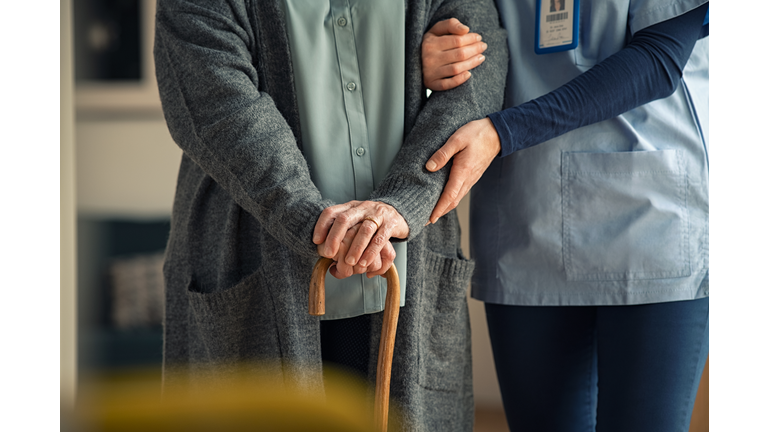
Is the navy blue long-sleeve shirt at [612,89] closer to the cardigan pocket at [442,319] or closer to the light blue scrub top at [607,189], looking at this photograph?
the light blue scrub top at [607,189]

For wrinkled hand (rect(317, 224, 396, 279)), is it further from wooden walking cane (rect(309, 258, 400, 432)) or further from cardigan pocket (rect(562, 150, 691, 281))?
cardigan pocket (rect(562, 150, 691, 281))

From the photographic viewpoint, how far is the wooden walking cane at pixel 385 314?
748 millimetres

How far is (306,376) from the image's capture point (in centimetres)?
90

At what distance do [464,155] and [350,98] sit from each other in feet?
0.67

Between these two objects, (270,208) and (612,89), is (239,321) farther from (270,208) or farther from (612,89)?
(612,89)

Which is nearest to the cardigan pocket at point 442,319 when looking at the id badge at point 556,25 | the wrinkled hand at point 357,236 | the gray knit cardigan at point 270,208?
the gray knit cardigan at point 270,208

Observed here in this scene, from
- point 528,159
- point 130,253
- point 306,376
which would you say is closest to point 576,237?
point 528,159

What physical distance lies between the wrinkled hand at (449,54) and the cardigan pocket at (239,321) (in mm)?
426

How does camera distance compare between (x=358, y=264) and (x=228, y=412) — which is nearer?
(x=228, y=412)

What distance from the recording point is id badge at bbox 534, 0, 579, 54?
98 centimetres

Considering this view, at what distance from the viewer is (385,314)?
77 centimetres

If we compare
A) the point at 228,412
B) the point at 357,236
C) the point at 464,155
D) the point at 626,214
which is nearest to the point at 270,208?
the point at 357,236

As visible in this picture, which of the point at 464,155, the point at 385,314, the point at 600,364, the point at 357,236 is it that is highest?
the point at 464,155

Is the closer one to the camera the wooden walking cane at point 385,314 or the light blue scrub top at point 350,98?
the wooden walking cane at point 385,314
